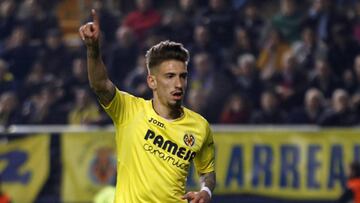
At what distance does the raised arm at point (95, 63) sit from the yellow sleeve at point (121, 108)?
0.18 feet

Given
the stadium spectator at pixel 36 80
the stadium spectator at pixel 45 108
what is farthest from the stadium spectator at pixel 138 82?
the stadium spectator at pixel 36 80

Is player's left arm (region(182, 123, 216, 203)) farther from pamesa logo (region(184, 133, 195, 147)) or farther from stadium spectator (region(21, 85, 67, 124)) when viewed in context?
stadium spectator (region(21, 85, 67, 124))

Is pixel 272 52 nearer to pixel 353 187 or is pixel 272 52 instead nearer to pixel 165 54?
pixel 353 187

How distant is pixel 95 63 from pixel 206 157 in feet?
3.84

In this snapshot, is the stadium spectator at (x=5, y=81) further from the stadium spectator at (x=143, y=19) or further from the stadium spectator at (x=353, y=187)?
the stadium spectator at (x=353, y=187)

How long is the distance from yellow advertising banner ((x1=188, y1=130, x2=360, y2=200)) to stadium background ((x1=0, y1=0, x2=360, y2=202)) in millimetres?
26

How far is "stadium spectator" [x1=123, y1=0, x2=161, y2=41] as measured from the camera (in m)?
15.8

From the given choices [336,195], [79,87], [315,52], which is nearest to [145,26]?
[79,87]

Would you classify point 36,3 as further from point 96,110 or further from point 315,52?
point 315,52

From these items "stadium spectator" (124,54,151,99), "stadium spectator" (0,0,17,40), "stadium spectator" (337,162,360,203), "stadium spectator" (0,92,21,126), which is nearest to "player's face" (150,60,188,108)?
"stadium spectator" (337,162,360,203)

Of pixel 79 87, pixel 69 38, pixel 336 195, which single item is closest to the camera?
pixel 336 195

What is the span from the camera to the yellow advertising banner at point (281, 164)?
13703 mm

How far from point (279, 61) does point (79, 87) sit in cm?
292

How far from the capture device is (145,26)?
15773mm
